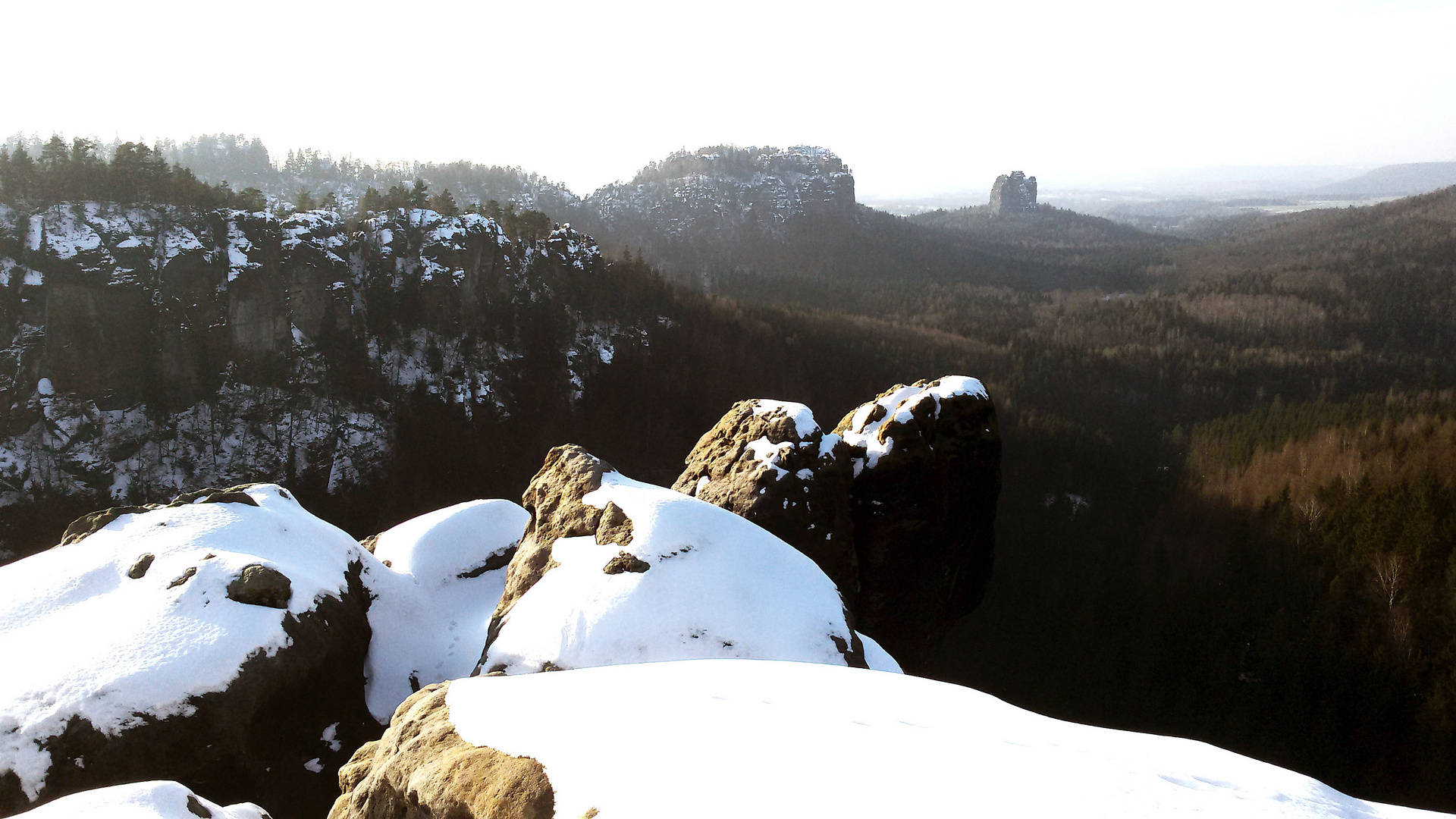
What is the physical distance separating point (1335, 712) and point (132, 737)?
4784cm

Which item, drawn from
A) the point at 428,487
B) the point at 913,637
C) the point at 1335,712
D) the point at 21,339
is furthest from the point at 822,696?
the point at 21,339

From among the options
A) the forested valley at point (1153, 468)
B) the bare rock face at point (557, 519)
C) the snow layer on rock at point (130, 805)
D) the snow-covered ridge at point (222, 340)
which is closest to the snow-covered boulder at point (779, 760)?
the snow layer on rock at point (130, 805)

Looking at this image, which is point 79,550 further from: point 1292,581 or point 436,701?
point 1292,581

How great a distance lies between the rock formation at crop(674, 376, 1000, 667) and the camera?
1889 centimetres

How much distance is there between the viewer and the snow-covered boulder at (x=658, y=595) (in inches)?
416

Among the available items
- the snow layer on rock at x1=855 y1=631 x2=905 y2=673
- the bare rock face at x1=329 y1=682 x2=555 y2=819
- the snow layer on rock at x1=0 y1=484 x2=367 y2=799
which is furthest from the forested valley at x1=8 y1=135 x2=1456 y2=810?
the bare rock face at x1=329 y1=682 x2=555 y2=819

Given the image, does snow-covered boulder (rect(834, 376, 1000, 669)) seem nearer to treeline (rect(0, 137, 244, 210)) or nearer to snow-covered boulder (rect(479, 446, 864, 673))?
snow-covered boulder (rect(479, 446, 864, 673))

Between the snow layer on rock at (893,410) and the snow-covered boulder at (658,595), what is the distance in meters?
9.63

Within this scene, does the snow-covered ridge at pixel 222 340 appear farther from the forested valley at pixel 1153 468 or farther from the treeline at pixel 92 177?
the forested valley at pixel 1153 468

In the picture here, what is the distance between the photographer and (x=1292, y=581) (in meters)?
42.2

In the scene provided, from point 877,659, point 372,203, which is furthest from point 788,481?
point 372,203

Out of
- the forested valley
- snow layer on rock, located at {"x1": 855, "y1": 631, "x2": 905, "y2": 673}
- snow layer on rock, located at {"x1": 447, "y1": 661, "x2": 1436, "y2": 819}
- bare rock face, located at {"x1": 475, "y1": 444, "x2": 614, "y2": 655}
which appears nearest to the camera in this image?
snow layer on rock, located at {"x1": 447, "y1": 661, "x2": 1436, "y2": 819}

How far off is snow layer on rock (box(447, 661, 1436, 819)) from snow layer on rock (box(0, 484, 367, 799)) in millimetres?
7330

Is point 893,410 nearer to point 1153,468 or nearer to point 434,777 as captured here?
point 434,777
